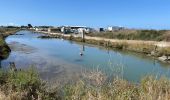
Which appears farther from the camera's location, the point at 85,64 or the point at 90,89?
the point at 85,64

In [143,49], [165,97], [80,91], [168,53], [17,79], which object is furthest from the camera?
[143,49]

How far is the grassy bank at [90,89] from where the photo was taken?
541 cm

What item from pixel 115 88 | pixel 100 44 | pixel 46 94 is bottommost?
pixel 100 44

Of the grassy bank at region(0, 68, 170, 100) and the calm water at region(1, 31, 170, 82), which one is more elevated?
the grassy bank at region(0, 68, 170, 100)

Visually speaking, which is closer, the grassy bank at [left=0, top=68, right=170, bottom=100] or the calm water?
the grassy bank at [left=0, top=68, right=170, bottom=100]

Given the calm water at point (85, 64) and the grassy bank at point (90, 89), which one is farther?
the calm water at point (85, 64)

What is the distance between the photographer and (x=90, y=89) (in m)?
6.30

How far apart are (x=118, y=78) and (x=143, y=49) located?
29.4m

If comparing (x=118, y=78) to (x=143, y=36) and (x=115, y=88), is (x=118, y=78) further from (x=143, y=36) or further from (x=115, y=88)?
(x=143, y=36)

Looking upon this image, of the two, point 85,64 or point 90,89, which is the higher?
point 90,89

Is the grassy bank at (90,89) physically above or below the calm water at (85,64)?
above

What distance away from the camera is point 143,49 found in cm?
3522

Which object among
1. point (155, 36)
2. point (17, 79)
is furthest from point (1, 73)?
point (155, 36)

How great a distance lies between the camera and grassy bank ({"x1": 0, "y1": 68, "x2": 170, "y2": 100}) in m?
5.41
